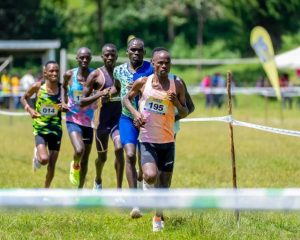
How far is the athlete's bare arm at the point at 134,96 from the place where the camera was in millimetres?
9312

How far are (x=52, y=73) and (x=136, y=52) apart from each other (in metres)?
2.06

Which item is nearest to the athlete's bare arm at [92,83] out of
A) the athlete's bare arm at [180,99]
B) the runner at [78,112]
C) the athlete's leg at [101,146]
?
the runner at [78,112]

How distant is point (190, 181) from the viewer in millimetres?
14352

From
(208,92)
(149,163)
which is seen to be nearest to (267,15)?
(208,92)

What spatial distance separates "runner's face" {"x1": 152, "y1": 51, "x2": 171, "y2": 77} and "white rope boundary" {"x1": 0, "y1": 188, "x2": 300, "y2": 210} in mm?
4099

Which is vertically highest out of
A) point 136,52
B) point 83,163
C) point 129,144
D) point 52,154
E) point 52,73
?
point 136,52

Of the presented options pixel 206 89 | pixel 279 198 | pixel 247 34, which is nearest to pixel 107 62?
pixel 279 198

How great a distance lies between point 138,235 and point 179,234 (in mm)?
437

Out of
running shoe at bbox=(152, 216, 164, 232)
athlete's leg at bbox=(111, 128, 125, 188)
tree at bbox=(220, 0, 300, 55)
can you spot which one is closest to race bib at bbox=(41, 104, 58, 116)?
athlete's leg at bbox=(111, 128, 125, 188)

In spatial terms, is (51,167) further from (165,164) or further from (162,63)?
(162,63)

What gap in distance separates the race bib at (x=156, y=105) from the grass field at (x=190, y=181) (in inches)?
46.7

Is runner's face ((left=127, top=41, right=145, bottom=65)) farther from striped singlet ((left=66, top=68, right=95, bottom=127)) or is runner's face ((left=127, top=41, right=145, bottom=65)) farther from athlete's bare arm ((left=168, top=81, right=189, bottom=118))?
striped singlet ((left=66, top=68, right=95, bottom=127))

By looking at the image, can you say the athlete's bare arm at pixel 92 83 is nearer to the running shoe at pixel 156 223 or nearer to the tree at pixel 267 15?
the running shoe at pixel 156 223

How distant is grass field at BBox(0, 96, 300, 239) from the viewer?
30.2ft
